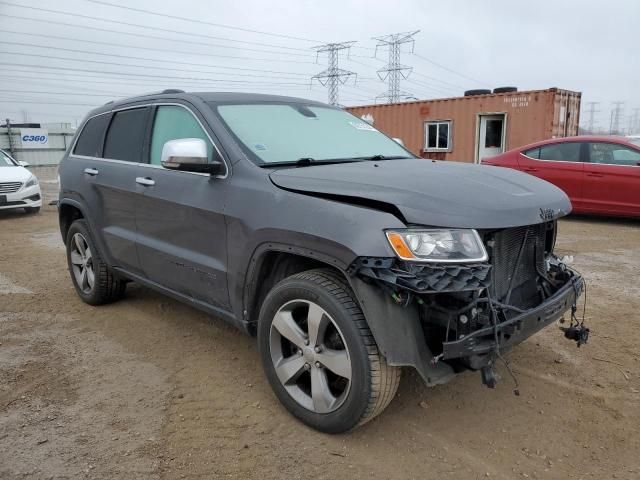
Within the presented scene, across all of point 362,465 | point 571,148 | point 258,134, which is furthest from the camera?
point 571,148

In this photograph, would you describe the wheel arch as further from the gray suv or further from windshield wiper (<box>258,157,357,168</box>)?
windshield wiper (<box>258,157,357,168</box>)

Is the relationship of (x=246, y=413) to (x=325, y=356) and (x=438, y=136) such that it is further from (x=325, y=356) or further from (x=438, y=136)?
(x=438, y=136)

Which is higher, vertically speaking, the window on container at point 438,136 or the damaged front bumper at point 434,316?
the window on container at point 438,136

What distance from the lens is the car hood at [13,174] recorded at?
11.2 meters

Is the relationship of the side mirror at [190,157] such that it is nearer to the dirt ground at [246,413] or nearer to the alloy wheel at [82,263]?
the dirt ground at [246,413]

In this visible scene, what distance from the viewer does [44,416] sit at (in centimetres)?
296

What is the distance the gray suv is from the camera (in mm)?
2350

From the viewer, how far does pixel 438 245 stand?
2.35 m

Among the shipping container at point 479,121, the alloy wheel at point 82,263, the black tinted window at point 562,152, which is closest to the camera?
the alloy wheel at point 82,263

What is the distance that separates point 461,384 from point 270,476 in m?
1.42

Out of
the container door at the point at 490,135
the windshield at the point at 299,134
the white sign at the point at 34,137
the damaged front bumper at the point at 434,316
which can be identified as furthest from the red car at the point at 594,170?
the white sign at the point at 34,137

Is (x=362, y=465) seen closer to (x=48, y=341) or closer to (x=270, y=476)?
(x=270, y=476)

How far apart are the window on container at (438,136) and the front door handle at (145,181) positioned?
13267mm

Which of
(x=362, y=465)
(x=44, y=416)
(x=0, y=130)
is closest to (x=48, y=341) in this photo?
(x=44, y=416)
